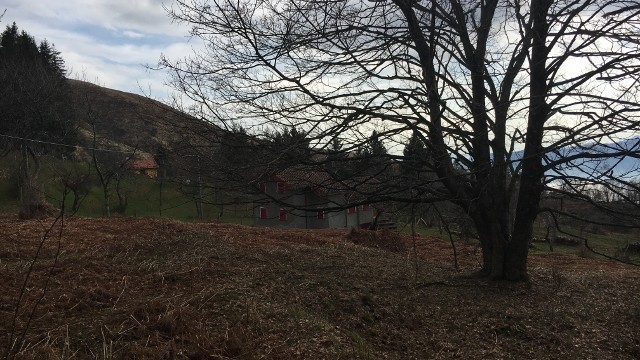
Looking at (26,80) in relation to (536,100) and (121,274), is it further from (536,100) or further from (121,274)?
(536,100)

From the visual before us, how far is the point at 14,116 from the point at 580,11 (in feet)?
81.5

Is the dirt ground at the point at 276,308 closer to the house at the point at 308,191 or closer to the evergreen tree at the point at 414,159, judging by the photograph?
the house at the point at 308,191

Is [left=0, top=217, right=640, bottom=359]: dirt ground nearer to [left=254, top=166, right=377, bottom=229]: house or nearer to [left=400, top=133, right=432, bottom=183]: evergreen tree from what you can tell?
[left=254, top=166, right=377, bottom=229]: house

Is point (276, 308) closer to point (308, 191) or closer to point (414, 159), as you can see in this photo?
point (308, 191)

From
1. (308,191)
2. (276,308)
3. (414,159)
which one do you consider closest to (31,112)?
(308,191)

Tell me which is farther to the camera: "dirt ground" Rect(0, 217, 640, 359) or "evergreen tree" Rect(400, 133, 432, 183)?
"evergreen tree" Rect(400, 133, 432, 183)

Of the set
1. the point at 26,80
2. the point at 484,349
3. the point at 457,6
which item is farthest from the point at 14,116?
the point at 484,349

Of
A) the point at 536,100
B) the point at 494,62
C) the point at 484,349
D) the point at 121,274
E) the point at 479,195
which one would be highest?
the point at 494,62

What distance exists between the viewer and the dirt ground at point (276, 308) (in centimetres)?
342

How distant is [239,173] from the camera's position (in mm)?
6172

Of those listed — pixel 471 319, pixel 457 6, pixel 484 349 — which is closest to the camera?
pixel 484 349

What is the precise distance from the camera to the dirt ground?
342 cm

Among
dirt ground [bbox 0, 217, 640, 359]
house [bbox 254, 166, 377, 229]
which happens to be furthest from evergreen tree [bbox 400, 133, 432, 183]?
dirt ground [bbox 0, 217, 640, 359]

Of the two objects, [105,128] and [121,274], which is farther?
[105,128]
